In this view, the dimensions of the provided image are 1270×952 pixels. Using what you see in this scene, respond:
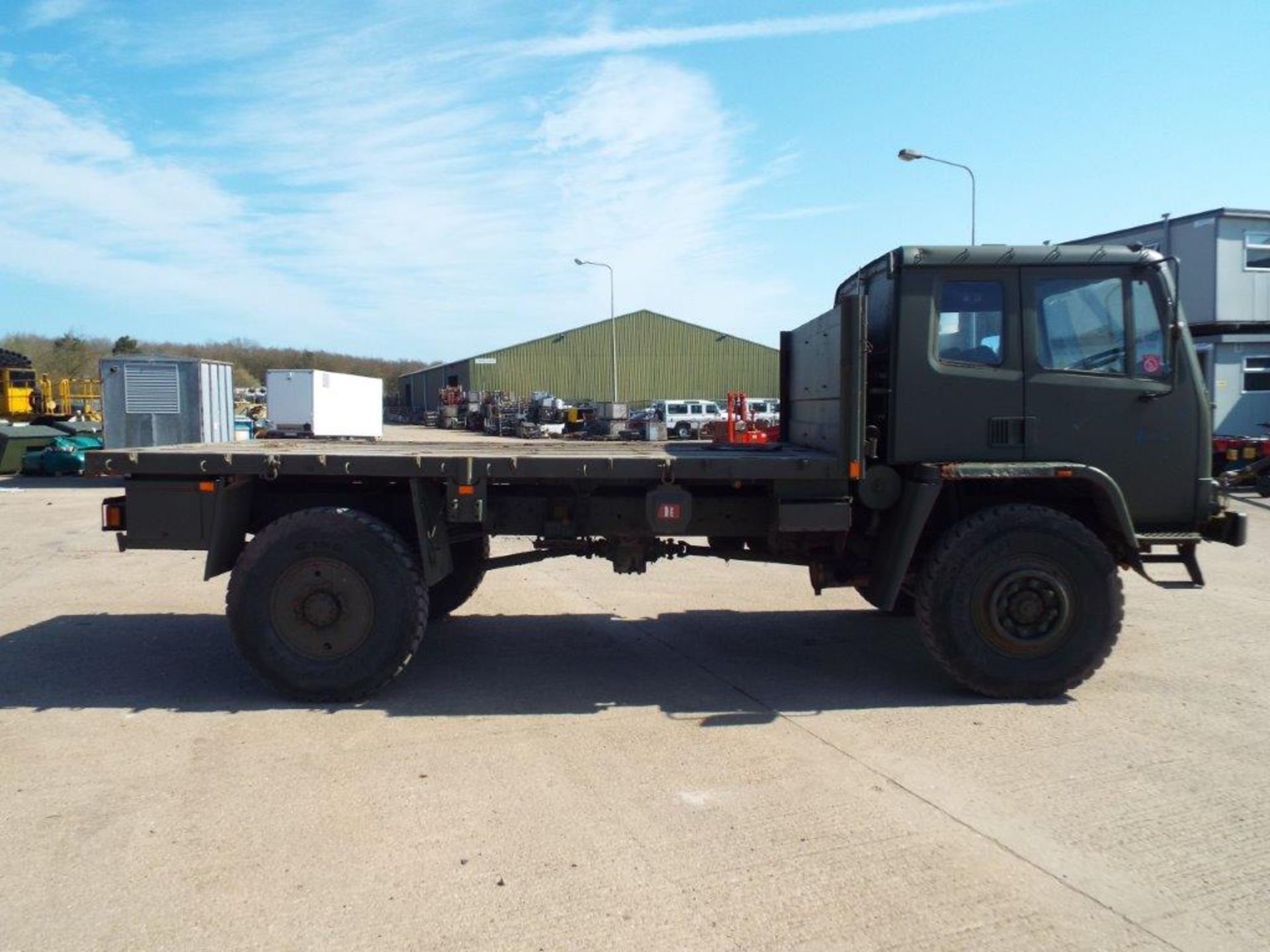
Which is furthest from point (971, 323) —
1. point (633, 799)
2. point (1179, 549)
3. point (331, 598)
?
point (331, 598)

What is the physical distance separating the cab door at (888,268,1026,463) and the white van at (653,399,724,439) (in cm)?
3943

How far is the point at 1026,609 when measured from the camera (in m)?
5.80

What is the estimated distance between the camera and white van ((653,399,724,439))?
151ft

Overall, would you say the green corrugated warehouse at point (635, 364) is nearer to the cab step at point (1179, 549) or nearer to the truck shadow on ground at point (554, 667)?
the truck shadow on ground at point (554, 667)

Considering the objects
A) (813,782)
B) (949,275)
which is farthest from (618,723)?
(949,275)

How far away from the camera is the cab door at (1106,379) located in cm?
588

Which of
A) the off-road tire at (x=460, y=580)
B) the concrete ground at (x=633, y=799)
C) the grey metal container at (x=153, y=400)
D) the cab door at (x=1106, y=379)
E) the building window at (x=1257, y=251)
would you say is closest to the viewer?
the concrete ground at (x=633, y=799)

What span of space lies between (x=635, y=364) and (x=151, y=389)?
43.3m

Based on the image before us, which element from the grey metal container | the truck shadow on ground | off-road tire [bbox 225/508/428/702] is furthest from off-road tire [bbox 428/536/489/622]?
the grey metal container

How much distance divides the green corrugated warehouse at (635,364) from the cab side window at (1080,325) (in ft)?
183

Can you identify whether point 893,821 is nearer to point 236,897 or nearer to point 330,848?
point 330,848

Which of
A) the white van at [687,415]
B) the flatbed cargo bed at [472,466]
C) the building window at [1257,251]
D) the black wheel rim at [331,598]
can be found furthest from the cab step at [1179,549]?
the white van at [687,415]

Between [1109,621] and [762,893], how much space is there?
3.40 metres

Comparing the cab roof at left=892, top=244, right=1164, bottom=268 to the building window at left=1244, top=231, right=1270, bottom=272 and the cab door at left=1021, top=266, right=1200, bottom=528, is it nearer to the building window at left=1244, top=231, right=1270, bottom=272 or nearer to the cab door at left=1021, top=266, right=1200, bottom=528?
the cab door at left=1021, top=266, right=1200, bottom=528
